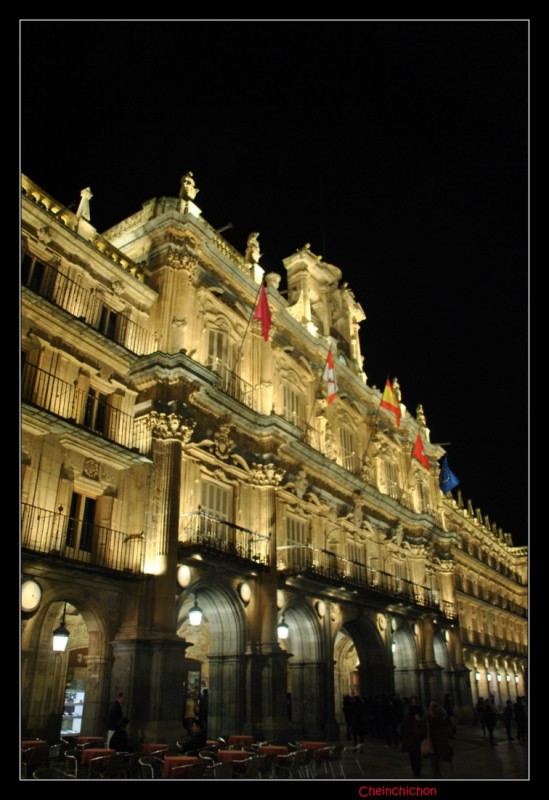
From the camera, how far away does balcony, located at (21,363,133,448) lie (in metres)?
17.6

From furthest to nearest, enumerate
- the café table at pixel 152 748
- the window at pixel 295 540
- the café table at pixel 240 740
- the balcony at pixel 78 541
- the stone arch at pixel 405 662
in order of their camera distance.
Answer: the stone arch at pixel 405 662 < the window at pixel 295 540 < the balcony at pixel 78 541 < the café table at pixel 240 740 < the café table at pixel 152 748

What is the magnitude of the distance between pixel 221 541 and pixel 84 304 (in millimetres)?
8866

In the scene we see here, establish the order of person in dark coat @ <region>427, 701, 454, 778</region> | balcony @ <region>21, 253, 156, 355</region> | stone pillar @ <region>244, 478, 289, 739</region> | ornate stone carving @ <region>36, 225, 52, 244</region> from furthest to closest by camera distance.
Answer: stone pillar @ <region>244, 478, 289, 739</region> → ornate stone carving @ <region>36, 225, 52, 244</region> → balcony @ <region>21, 253, 156, 355</region> → person in dark coat @ <region>427, 701, 454, 778</region>

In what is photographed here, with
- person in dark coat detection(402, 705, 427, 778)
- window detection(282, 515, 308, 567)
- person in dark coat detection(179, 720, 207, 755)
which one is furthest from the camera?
window detection(282, 515, 308, 567)

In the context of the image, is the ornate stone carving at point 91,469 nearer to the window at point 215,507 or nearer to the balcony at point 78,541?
the balcony at point 78,541

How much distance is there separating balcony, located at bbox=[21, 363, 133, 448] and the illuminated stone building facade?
61 millimetres

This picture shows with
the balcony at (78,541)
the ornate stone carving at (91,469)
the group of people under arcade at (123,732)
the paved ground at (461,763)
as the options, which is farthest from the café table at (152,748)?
the ornate stone carving at (91,469)

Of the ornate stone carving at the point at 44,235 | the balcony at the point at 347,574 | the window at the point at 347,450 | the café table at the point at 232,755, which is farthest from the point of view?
the window at the point at 347,450

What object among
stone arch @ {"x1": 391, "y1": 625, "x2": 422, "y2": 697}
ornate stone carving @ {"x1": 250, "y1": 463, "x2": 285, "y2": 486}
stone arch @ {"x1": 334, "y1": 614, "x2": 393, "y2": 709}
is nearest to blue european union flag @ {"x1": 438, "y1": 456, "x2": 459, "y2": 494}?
stone arch @ {"x1": 391, "y1": 625, "x2": 422, "y2": 697}

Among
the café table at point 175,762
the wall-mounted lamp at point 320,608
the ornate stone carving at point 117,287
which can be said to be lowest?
the café table at point 175,762

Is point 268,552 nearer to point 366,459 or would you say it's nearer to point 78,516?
point 78,516

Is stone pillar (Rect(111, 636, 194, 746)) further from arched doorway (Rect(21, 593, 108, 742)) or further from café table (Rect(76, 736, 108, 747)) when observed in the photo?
café table (Rect(76, 736, 108, 747))

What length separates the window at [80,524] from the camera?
695 inches

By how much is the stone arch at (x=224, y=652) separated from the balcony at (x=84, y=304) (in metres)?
8.34
